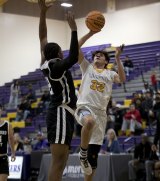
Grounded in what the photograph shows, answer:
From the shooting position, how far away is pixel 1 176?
7184mm

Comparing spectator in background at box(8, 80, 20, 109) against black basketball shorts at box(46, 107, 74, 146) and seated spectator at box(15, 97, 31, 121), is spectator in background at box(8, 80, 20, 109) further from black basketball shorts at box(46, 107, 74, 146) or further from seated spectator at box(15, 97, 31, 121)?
black basketball shorts at box(46, 107, 74, 146)

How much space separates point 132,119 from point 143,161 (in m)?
3.96

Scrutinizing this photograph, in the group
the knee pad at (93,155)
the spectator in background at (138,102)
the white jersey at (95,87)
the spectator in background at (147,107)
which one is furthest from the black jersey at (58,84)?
the spectator in background at (138,102)

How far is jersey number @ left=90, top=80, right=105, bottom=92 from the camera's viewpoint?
20.6ft

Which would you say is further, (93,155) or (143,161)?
(143,161)

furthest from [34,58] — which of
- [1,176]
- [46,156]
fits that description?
[1,176]

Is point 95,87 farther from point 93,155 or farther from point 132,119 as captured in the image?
point 132,119

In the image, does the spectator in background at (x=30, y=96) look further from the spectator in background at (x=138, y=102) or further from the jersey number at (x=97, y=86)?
the jersey number at (x=97, y=86)

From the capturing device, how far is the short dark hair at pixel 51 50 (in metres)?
4.84

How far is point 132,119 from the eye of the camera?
15703 millimetres

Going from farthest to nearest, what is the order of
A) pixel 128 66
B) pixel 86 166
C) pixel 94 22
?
pixel 128 66 < pixel 94 22 < pixel 86 166

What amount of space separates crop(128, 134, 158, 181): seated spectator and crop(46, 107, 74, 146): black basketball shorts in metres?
6.69

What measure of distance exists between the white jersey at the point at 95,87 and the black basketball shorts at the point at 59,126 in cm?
141

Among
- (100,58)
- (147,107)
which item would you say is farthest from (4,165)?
(147,107)
